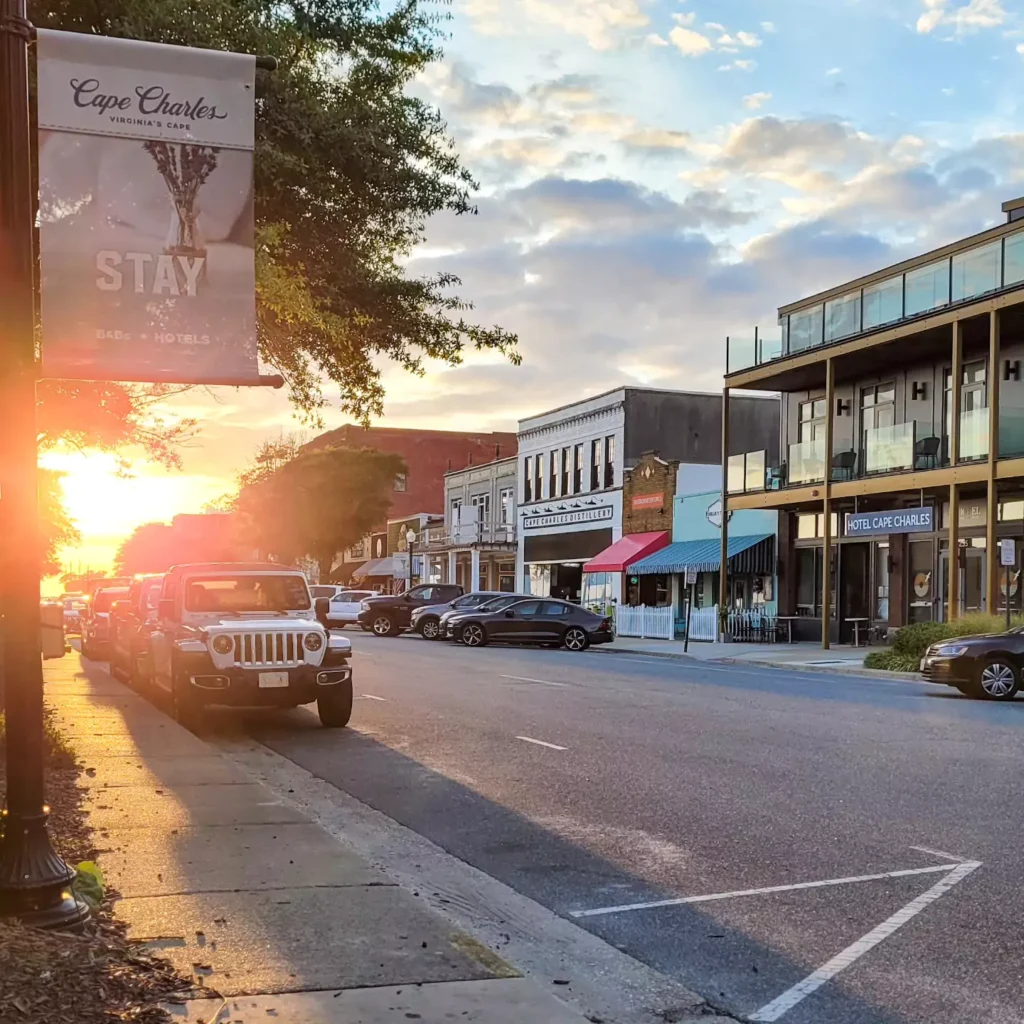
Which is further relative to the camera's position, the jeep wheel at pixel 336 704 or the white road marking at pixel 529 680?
the white road marking at pixel 529 680

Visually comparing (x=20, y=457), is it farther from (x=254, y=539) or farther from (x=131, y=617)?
(x=254, y=539)

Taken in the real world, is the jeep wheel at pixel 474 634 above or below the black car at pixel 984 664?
below

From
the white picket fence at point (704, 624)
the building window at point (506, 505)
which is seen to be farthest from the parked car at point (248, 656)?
the building window at point (506, 505)

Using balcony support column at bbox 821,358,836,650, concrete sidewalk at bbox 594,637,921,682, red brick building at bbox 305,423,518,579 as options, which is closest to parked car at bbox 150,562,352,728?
concrete sidewalk at bbox 594,637,921,682

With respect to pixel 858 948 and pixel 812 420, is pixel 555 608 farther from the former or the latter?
pixel 858 948

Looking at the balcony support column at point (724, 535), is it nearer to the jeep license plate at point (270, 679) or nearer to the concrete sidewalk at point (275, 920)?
the jeep license plate at point (270, 679)

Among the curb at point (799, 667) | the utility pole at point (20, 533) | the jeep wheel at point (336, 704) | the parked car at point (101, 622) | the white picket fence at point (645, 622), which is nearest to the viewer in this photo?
the utility pole at point (20, 533)

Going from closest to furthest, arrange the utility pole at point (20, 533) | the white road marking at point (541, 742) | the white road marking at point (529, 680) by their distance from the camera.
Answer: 1. the utility pole at point (20, 533)
2. the white road marking at point (541, 742)
3. the white road marking at point (529, 680)

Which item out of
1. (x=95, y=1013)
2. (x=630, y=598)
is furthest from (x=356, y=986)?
(x=630, y=598)

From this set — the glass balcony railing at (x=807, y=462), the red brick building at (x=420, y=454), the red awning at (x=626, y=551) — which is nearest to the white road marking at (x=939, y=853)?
the glass balcony railing at (x=807, y=462)

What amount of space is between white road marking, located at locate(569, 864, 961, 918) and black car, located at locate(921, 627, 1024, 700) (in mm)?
11490

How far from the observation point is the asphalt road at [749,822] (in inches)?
217

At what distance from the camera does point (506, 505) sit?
61969 millimetres

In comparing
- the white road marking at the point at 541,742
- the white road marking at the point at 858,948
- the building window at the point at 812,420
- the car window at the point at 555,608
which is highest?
the building window at the point at 812,420
